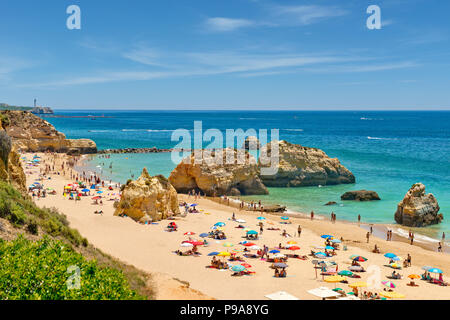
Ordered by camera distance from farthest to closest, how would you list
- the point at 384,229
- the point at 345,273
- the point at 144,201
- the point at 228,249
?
the point at 384,229, the point at 144,201, the point at 228,249, the point at 345,273

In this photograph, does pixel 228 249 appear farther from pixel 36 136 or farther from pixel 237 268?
pixel 36 136

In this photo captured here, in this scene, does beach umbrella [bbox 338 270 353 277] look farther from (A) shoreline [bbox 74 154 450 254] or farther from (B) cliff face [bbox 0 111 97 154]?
(B) cliff face [bbox 0 111 97 154]

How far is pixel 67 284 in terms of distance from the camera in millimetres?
9680

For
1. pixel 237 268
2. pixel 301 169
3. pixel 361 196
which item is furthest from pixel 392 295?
pixel 301 169

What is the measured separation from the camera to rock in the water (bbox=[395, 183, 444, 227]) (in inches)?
1254

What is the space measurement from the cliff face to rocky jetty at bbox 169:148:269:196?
39933 millimetres

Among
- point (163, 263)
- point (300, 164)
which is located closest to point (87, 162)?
point (300, 164)

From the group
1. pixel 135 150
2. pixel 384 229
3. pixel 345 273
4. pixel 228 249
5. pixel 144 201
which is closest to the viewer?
pixel 345 273

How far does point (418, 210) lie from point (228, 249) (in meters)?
17.7

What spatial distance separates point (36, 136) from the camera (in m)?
73.4

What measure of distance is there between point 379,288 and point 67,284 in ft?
48.2

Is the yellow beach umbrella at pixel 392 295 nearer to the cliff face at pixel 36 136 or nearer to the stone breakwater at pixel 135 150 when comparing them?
the cliff face at pixel 36 136

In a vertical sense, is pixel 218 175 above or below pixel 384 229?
above

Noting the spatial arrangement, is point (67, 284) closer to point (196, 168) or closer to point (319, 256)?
point (319, 256)
